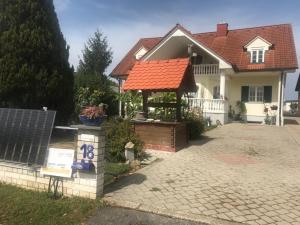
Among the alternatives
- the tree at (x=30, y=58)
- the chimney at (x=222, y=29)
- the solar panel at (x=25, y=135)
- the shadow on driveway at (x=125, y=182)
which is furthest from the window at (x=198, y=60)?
the solar panel at (x=25, y=135)

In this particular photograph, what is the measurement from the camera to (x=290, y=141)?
13656mm

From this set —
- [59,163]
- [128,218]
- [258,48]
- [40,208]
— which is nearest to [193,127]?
[59,163]

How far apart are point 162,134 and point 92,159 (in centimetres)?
510

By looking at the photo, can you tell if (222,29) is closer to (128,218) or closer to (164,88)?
(164,88)

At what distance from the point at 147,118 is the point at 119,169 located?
168 inches

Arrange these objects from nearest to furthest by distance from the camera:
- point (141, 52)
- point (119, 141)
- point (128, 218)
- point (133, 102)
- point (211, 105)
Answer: point (128, 218), point (119, 141), point (133, 102), point (211, 105), point (141, 52)

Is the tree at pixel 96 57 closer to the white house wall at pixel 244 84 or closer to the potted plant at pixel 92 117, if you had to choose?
the white house wall at pixel 244 84

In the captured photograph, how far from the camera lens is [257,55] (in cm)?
2322

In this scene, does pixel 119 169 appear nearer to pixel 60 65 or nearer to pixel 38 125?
pixel 38 125

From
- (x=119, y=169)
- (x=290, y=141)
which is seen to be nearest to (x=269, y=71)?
(x=290, y=141)

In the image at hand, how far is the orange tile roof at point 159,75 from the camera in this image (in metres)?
10.5

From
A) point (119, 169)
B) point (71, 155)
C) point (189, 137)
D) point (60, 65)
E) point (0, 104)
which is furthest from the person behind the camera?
point (189, 137)

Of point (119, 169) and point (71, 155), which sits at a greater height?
point (71, 155)

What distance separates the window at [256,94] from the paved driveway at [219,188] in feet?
43.7
